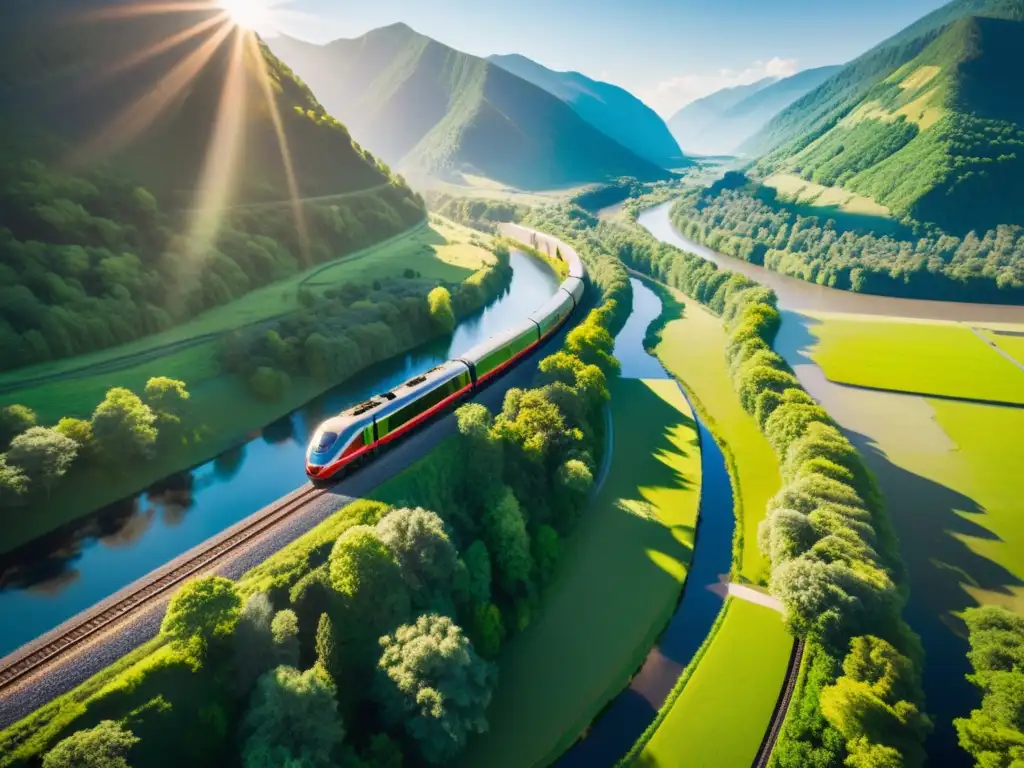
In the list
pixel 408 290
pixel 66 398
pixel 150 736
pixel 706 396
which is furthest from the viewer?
pixel 408 290

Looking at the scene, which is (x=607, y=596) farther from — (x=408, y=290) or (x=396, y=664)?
Result: (x=408, y=290)

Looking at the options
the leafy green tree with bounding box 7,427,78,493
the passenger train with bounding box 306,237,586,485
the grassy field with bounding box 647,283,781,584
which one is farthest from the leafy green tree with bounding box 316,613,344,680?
the grassy field with bounding box 647,283,781,584

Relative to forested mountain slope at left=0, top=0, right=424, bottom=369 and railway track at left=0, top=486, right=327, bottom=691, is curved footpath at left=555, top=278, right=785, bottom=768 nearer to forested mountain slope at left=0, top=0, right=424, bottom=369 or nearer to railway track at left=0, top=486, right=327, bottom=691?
railway track at left=0, top=486, right=327, bottom=691

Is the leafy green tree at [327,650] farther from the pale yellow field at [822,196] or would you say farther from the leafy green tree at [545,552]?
the pale yellow field at [822,196]

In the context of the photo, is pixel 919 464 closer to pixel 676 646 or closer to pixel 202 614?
pixel 676 646

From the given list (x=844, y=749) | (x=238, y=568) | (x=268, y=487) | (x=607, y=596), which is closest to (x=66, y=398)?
(x=268, y=487)

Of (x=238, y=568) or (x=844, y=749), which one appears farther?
(x=238, y=568)

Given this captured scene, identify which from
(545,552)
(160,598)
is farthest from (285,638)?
(545,552)
